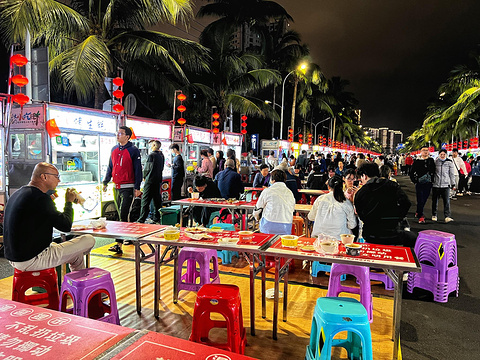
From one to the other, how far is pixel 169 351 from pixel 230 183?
608 cm

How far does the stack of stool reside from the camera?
4531 millimetres

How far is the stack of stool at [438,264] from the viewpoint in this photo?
14.9 feet

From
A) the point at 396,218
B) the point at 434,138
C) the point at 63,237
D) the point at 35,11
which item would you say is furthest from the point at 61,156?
the point at 434,138

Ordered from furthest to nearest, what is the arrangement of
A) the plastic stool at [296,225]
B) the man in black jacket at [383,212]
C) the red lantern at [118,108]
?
1. the red lantern at [118,108]
2. the plastic stool at [296,225]
3. the man in black jacket at [383,212]

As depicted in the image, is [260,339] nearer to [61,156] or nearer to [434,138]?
[61,156]

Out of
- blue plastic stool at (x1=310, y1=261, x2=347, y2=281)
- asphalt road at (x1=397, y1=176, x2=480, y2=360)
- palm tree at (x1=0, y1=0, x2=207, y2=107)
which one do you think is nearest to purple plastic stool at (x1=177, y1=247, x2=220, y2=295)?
blue plastic stool at (x1=310, y1=261, x2=347, y2=281)

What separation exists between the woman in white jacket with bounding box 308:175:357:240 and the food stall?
6793mm

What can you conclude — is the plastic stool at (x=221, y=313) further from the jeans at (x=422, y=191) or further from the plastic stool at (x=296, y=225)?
A: the jeans at (x=422, y=191)

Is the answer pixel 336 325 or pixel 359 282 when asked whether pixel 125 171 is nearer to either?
pixel 359 282

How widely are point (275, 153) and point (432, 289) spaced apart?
56.0 feet

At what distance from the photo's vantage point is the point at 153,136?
1073 centimetres

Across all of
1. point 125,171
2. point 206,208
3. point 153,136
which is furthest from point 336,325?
point 153,136

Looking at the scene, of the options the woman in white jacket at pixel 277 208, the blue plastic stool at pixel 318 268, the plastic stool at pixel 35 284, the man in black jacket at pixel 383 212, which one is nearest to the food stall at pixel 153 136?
the woman in white jacket at pixel 277 208

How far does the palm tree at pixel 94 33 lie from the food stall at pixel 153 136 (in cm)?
165
